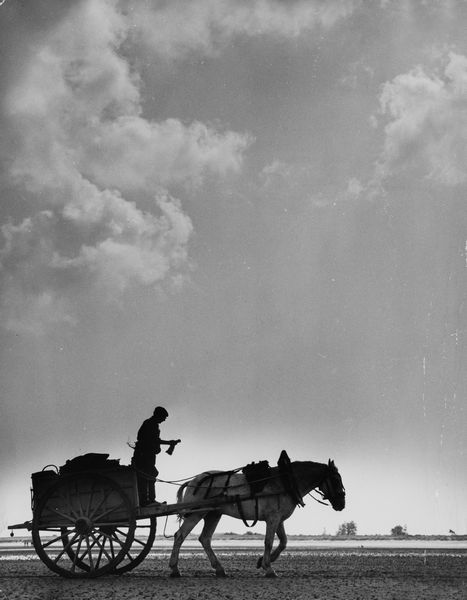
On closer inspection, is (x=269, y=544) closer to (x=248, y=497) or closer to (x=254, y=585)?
(x=248, y=497)

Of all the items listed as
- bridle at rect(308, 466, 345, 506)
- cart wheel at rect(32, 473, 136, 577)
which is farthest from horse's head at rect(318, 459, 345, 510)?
cart wheel at rect(32, 473, 136, 577)

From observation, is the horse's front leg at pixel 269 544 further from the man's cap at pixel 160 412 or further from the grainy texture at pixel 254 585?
the man's cap at pixel 160 412

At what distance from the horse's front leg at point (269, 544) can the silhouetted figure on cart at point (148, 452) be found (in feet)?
8.61

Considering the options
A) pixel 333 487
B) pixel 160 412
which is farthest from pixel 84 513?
pixel 333 487

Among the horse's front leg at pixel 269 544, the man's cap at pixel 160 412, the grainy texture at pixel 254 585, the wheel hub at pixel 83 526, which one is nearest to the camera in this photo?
the grainy texture at pixel 254 585

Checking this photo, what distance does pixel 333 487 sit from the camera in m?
17.5

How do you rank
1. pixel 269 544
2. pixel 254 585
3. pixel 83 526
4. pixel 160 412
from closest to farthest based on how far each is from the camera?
pixel 254 585 → pixel 269 544 → pixel 83 526 → pixel 160 412

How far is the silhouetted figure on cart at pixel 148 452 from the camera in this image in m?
16.9

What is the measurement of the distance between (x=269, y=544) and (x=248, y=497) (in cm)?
111

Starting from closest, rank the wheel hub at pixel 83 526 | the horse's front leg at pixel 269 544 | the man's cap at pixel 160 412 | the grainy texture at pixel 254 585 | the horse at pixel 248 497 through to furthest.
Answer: the grainy texture at pixel 254 585 → the horse's front leg at pixel 269 544 → the wheel hub at pixel 83 526 → the horse at pixel 248 497 → the man's cap at pixel 160 412

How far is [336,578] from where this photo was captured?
15.7m

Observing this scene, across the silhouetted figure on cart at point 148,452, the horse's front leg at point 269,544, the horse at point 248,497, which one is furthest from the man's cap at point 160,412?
the horse's front leg at point 269,544

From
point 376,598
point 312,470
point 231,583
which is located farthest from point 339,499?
point 376,598

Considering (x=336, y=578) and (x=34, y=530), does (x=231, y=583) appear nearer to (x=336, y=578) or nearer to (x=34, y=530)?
(x=336, y=578)
